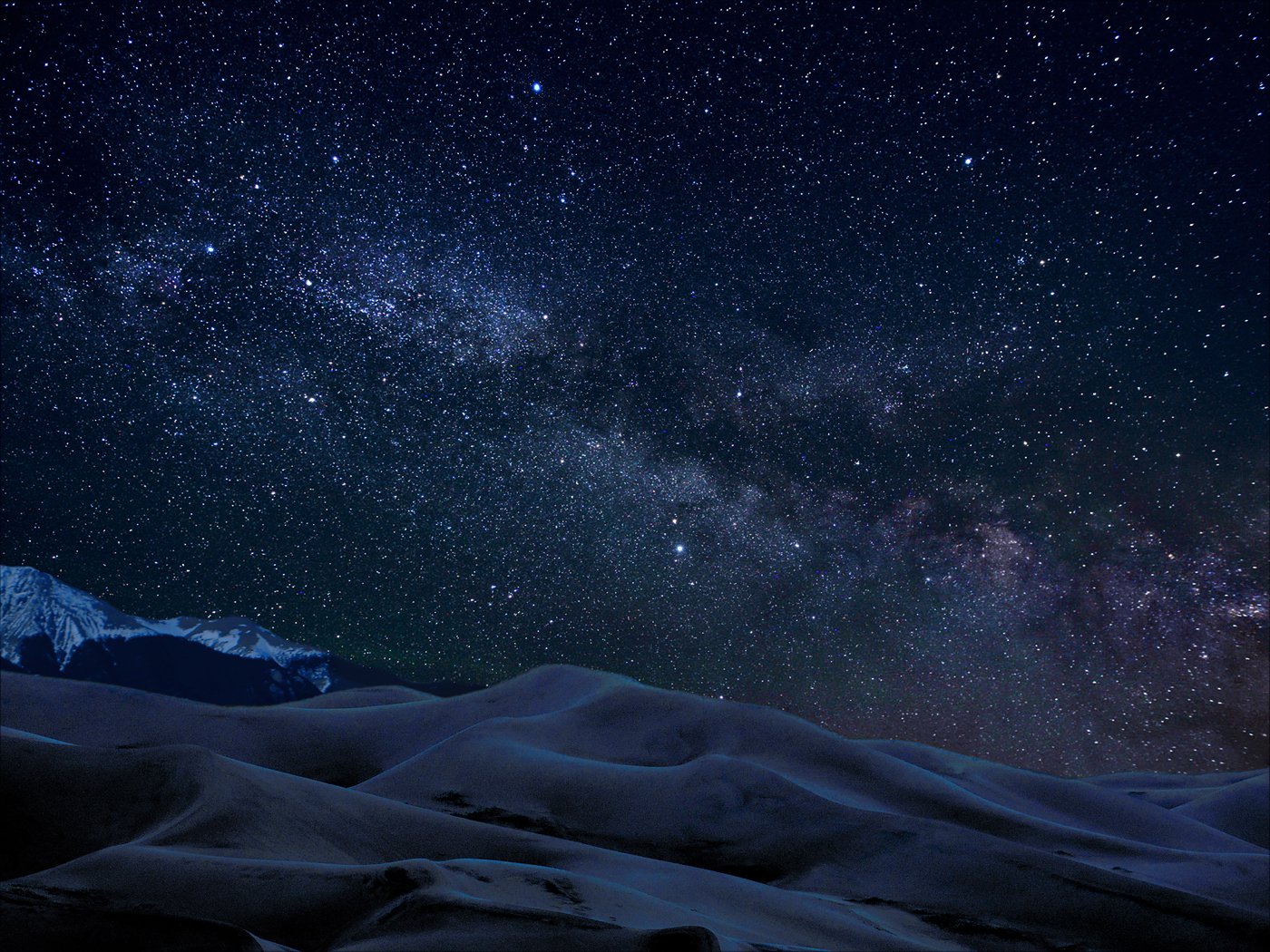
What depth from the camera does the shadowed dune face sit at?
8.40 ft

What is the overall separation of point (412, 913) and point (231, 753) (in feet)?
29.4

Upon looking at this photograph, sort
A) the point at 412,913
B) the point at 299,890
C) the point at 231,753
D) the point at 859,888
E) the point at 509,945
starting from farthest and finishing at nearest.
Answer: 1. the point at 231,753
2. the point at 859,888
3. the point at 299,890
4. the point at 412,913
5. the point at 509,945

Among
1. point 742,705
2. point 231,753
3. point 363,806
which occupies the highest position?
point 742,705

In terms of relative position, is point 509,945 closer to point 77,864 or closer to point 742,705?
point 77,864

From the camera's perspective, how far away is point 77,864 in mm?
2803

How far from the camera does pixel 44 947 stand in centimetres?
201

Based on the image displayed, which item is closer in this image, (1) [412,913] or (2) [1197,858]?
(1) [412,913]

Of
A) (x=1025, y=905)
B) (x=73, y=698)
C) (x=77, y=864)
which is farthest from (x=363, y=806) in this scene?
(x=73, y=698)

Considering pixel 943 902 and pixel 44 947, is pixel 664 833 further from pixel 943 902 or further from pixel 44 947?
pixel 44 947

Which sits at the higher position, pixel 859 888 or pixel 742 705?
pixel 742 705

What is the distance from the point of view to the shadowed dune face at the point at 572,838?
256 cm

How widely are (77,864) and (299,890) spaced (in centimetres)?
100

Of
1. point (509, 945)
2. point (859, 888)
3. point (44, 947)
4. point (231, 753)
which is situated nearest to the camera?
point (44, 947)

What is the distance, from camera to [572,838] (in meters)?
6.05
